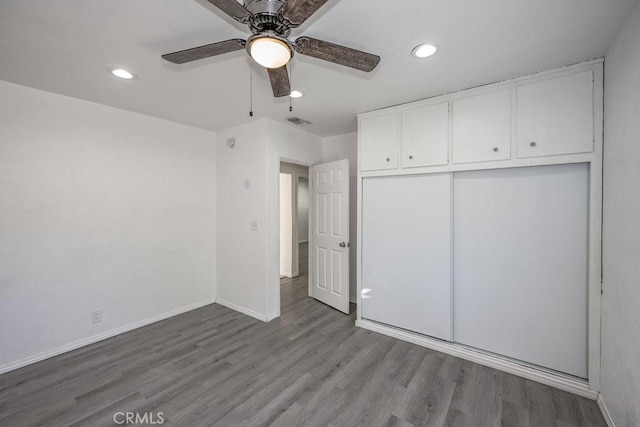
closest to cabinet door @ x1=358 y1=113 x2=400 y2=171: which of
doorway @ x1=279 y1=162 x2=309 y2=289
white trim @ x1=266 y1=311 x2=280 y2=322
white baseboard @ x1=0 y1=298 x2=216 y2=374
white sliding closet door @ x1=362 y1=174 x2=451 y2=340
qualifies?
white sliding closet door @ x1=362 y1=174 x2=451 y2=340

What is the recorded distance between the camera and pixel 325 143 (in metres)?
4.15

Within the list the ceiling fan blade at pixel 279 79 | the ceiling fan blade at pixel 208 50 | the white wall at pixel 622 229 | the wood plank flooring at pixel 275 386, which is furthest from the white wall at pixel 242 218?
the white wall at pixel 622 229

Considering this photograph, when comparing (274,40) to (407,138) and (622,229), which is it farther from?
(622,229)

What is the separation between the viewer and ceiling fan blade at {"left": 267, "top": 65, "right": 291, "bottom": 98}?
61.2 inches

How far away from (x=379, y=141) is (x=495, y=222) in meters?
1.38

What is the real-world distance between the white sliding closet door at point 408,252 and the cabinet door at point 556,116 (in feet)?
2.29

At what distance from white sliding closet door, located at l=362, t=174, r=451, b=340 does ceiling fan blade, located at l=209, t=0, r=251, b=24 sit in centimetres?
208

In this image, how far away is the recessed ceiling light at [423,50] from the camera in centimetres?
177

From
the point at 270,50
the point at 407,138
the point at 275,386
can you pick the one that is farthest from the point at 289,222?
the point at 270,50

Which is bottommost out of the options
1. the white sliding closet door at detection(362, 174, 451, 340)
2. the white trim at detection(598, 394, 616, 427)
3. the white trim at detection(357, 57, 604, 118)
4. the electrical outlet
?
the white trim at detection(598, 394, 616, 427)

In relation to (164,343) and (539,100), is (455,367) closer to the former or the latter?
(539,100)

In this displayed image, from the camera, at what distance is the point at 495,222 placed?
236 centimetres

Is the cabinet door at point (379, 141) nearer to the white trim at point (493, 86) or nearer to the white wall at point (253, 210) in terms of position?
the white trim at point (493, 86)

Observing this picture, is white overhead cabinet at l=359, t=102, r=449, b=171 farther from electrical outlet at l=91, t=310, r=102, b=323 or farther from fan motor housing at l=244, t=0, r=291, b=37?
electrical outlet at l=91, t=310, r=102, b=323
